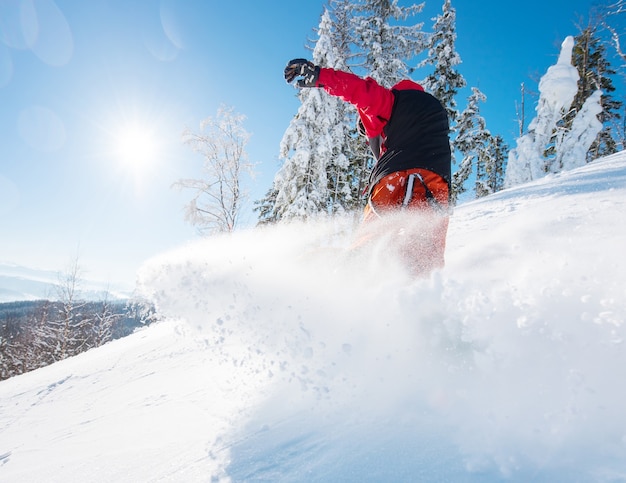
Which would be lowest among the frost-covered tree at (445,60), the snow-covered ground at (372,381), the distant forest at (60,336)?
the distant forest at (60,336)

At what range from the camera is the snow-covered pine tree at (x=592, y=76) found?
1532cm

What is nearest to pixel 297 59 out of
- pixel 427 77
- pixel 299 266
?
pixel 299 266

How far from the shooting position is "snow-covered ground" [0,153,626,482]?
3.35 feet

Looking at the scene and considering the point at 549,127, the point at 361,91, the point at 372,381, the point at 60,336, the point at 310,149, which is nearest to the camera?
the point at 372,381

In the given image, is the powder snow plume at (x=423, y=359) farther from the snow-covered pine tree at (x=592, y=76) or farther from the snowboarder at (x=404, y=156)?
the snow-covered pine tree at (x=592, y=76)

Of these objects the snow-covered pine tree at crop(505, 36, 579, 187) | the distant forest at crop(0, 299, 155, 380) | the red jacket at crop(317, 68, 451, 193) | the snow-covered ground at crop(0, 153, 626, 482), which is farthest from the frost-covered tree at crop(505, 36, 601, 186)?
the distant forest at crop(0, 299, 155, 380)

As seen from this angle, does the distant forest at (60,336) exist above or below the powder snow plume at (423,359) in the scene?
below

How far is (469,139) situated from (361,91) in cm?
1527

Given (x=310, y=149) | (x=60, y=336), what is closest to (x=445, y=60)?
(x=310, y=149)

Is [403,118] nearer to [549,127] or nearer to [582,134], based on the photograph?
[582,134]

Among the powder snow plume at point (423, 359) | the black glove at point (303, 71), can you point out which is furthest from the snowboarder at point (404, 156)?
the powder snow plume at point (423, 359)

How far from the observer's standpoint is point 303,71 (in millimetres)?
2361

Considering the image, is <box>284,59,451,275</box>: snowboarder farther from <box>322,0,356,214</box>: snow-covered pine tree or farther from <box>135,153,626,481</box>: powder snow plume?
<box>322,0,356,214</box>: snow-covered pine tree

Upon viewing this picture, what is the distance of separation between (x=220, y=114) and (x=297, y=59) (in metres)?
12.4
